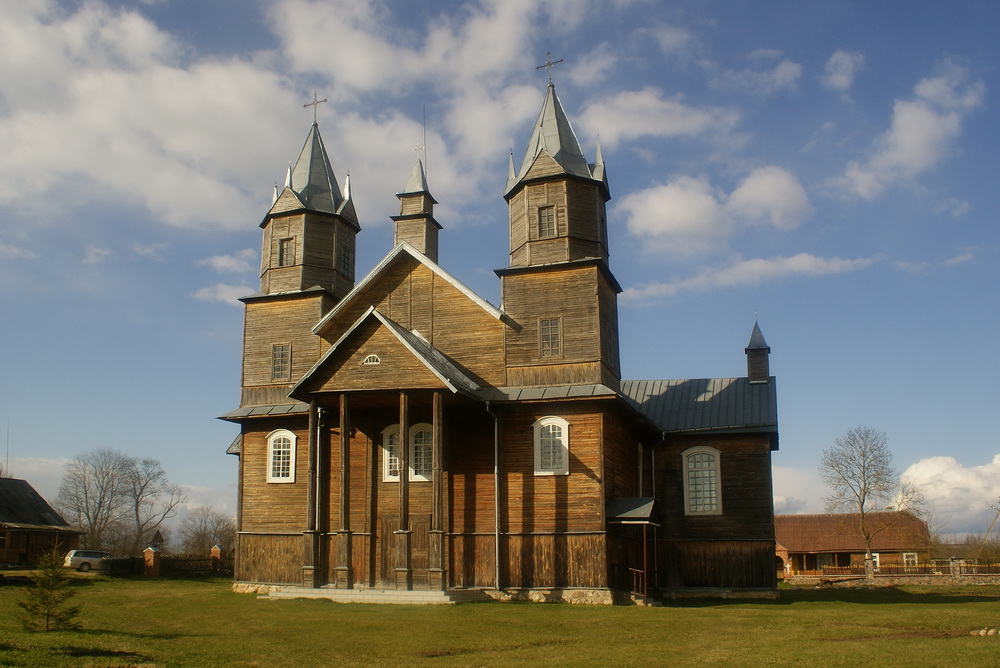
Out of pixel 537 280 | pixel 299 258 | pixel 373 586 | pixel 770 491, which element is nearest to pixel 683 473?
pixel 770 491

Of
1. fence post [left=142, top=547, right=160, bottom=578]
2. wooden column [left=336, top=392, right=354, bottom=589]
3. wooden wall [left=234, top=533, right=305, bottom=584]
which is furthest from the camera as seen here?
fence post [left=142, top=547, right=160, bottom=578]

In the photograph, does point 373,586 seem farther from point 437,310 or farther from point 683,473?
point 683,473

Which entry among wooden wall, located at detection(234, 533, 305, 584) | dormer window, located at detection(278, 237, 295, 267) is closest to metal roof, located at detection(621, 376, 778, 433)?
wooden wall, located at detection(234, 533, 305, 584)

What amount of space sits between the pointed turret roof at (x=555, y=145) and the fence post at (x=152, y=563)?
68.0 feet

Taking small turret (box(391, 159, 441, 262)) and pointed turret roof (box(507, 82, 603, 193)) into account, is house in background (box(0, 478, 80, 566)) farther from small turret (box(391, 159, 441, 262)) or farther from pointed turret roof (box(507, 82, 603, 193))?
pointed turret roof (box(507, 82, 603, 193))

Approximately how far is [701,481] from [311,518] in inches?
566

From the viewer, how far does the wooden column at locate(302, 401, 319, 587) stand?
2523 cm

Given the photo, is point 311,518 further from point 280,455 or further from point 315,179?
point 315,179

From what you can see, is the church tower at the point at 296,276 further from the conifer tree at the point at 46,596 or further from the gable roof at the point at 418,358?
the conifer tree at the point at 46,596

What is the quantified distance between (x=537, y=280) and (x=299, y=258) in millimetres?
8822

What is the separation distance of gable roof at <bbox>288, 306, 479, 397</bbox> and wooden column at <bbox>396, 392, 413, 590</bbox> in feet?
3.95

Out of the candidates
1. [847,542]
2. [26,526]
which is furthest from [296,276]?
[847,542]

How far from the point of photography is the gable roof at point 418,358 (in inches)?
964

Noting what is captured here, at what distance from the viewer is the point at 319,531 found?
25953 mm
